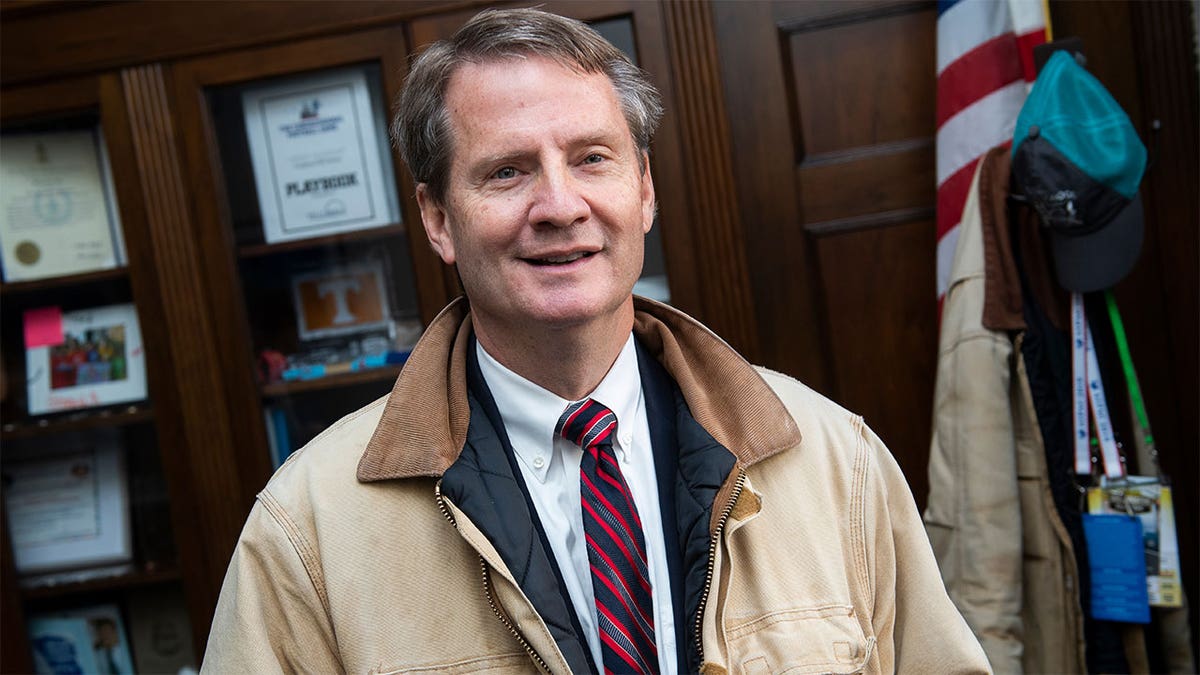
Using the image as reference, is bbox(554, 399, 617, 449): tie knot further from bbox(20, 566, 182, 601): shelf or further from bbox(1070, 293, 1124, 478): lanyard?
bbox(20, 566, 182, 601): shelf

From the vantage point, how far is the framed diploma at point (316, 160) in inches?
107

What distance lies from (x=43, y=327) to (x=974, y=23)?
7.83ft

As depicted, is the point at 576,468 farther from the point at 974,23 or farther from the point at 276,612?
the point at 974,23

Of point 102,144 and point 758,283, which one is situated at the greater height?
point 102,144

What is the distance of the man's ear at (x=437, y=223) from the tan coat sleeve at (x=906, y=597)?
1.89 feet

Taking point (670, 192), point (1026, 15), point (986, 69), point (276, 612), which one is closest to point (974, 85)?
point (986, 69)

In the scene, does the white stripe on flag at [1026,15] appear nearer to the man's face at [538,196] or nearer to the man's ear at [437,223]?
the man's face at [538,196]

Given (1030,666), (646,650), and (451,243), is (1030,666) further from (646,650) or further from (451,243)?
(451,243)

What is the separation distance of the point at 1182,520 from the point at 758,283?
3.62 feet

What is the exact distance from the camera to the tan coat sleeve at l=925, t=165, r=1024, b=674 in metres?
2.25

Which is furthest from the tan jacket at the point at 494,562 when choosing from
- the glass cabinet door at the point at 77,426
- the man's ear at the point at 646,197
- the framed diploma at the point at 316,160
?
the glass cabinet door at the point at 77,426

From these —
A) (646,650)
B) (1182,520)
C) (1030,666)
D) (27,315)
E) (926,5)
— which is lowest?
(1030,666)

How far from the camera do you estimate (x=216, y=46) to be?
8.59 ft

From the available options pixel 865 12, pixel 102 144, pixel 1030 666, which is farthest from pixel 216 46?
pixel 1030 666
